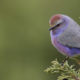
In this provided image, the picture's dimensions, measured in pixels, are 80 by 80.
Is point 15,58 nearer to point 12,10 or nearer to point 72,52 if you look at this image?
point 12,10

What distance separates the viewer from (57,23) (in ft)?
8.93

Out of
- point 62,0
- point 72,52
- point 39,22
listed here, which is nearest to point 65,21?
point 72,52

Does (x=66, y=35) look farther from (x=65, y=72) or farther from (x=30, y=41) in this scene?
(x=30, y=41)

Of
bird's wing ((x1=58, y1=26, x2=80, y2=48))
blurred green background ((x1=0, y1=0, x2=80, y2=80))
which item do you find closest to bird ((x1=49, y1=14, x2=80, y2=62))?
bird's wing ((x1=58, y1=26, x2=80, y2=48))

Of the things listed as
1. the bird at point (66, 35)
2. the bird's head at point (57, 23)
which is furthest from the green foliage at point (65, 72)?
the bird's head at point (57, 23)

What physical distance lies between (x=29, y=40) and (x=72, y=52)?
13.3 ft

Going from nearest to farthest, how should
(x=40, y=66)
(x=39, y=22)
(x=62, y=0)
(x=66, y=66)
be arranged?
(x=66, y=66) < (x=40, y=66) < (x=39, y=22) < (x=62, y=0)

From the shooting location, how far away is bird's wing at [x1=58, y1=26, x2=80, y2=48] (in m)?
2.75

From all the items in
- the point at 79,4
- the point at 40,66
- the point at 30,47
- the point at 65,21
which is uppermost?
the point at 79,4

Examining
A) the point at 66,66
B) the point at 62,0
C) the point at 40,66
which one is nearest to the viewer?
the point at 66,66

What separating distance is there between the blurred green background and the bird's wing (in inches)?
129

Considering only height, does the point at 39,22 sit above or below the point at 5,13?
below

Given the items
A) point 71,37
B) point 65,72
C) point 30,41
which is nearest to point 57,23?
point 71,37

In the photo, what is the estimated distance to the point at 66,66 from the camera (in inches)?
107
